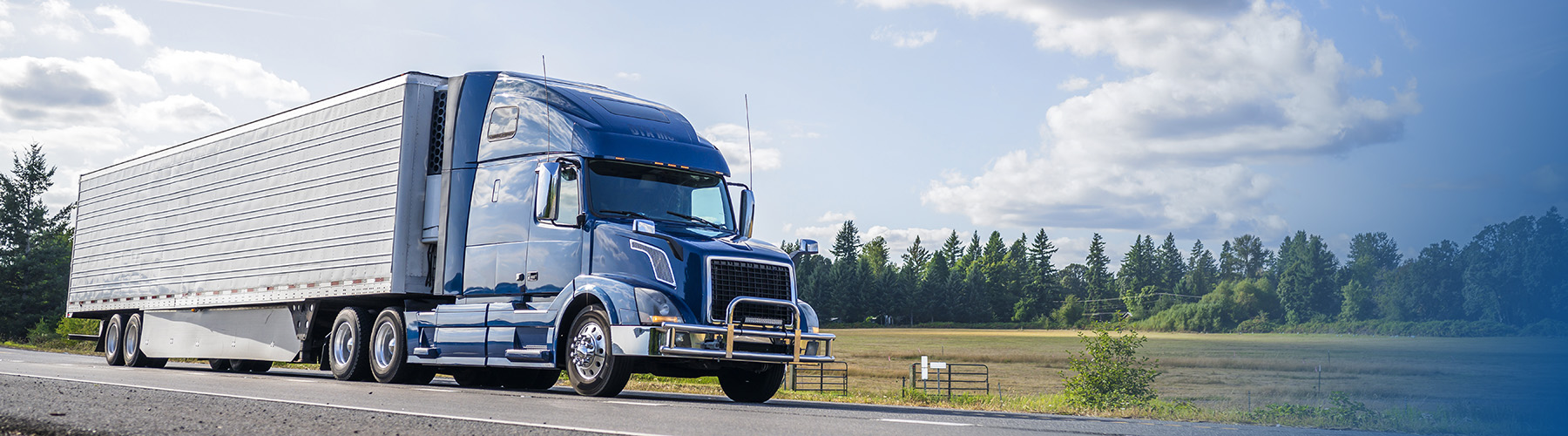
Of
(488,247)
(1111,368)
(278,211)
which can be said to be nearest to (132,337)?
(278,211)

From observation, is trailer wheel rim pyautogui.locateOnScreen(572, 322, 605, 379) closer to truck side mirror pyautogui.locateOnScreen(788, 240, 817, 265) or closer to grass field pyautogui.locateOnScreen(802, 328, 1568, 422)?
truck side mirror pyautogui.locateOnScreen(788, 240, 817, 265)

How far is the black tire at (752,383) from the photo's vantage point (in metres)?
13.9

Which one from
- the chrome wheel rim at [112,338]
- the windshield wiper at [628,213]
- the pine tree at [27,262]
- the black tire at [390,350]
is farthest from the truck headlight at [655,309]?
the pine tree at [27,262]

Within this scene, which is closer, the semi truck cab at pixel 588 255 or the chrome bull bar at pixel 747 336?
the chrome bull bar at pixel 747 336

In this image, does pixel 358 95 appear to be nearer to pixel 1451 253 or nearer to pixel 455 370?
pixel 455 370

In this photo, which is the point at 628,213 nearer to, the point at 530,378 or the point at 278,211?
the point at 530,378

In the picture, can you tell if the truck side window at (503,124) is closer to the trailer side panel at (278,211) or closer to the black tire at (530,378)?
the trailer side panel at (278,211)

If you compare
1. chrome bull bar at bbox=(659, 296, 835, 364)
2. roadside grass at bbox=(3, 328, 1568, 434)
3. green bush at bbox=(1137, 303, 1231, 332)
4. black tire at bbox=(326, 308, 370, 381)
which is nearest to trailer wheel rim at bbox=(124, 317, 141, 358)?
roadside grass at bbox=(3, 328, 1568, 434)

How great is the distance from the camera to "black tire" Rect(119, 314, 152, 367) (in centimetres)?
2253

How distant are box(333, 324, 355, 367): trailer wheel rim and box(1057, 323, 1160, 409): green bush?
18222mm

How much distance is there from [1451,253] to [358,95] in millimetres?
29997

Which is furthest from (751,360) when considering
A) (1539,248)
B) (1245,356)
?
(1245,356)

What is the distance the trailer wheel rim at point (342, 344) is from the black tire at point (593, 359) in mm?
5032

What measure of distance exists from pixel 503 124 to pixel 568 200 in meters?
2.03
